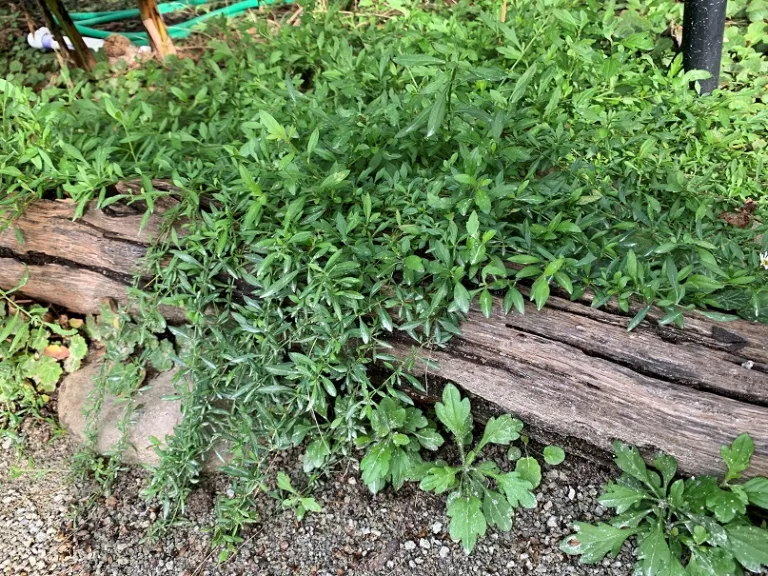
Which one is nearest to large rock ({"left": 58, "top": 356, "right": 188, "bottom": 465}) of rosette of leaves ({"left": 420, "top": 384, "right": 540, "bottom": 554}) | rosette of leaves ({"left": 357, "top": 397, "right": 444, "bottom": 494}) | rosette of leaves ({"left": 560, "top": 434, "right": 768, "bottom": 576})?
rosette of leaves ({"left": 357, "top": 397, "right": 444, "bottom": 494})

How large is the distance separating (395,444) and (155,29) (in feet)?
9.92

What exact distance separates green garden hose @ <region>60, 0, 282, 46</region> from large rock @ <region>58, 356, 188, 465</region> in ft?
8.49

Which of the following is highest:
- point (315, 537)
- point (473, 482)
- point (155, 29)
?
point (155, 29)

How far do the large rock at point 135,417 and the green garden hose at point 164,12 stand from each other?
8.49 ft

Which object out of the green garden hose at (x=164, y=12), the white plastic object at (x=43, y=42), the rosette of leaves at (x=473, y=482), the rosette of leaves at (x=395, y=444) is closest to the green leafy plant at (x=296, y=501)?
the rosette of leaves at (x=395, y=444)

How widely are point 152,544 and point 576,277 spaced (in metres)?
1.85

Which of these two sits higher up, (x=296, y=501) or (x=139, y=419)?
(x=139, y=419)

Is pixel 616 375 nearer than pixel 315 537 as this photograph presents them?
Yes

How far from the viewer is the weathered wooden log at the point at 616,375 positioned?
86.3 inches

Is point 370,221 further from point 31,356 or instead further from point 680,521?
point 31,356

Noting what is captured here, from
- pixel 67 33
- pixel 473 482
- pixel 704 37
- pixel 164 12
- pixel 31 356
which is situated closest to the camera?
pixel 473 482

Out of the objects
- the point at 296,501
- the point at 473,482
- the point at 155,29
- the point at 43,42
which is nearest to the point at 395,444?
the point at 473,482

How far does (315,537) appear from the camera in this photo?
8.00 feet

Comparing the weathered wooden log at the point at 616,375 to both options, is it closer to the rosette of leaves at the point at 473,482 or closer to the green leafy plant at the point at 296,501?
the rosette of leaves at the point at 473,482
